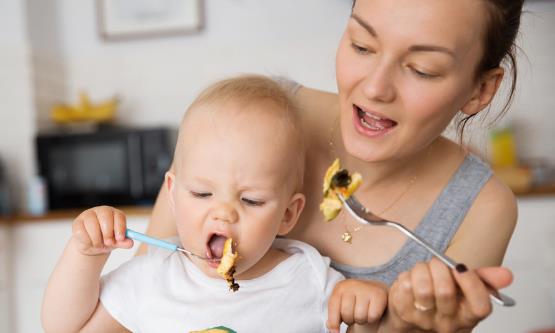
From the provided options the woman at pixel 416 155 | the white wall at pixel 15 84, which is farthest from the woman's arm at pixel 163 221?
the white wall at pixel 15 84

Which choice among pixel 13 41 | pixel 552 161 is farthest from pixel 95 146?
pixel 552 161

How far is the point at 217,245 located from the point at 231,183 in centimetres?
9

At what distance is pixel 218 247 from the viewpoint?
3.07ft

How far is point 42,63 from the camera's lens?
3.27 meters

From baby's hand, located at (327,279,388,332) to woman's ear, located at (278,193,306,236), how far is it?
0.22m

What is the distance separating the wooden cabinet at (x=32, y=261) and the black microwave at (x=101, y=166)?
0.69ft

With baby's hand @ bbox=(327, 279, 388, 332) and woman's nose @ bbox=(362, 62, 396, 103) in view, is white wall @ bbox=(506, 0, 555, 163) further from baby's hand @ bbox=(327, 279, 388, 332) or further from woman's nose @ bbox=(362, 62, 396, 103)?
baby's hand @ bbox=(327, 279, 388, 332)

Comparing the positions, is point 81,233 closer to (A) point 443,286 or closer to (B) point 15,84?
(A) point 443,286

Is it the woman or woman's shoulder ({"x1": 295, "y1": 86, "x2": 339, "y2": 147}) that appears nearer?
the woman

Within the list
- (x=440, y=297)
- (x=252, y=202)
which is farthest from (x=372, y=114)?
(x=440, y=297)

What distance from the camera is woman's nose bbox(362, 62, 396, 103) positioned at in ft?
3.01

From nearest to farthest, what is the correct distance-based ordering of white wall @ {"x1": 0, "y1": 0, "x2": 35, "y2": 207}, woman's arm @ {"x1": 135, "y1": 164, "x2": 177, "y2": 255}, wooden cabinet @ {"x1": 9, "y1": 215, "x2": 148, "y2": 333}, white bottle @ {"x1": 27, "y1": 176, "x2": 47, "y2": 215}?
woman's arm @ {"x1": 135, "y1": 164, "x2": 177, "y2": 255} < wooden cabinet @ {"x1": 9, "y1": 215, "x2": 148, "y2": 333} < white bottle @ {"x1": 27, "y1": 176, "x2": 47, "y2": 215} < white wall @ {"x1": 0, "y1": 0, "x2": 35, "y2": 207}

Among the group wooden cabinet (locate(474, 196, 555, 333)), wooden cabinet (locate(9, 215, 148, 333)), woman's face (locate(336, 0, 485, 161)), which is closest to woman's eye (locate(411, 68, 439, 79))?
woman's face (locate(336, 0, 485, 161))

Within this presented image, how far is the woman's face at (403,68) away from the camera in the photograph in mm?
904
